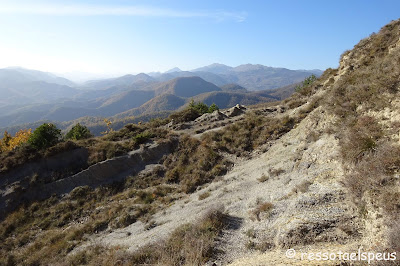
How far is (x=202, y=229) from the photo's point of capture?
1110 cm

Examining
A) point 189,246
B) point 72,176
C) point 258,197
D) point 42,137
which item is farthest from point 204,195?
point 42,137

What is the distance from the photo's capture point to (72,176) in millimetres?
25719

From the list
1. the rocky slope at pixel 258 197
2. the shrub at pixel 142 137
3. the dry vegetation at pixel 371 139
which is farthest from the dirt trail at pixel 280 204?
the shrub at pixel 142 137

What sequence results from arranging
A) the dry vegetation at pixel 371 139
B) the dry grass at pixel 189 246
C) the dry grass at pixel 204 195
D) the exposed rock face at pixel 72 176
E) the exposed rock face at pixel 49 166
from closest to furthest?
the dry vegetation at pixel 371 139, the dry grass at pixel 189 246, the dry grass at pixel 204 195, the exposed rock face at pixel 72 176, the exposed rock face at pixel 49 166

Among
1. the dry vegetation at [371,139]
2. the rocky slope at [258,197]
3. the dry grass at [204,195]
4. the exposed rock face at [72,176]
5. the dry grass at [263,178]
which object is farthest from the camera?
the exposed rock face at [72,176]

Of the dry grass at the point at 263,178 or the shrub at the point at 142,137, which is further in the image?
the shrub at the point at 142,137

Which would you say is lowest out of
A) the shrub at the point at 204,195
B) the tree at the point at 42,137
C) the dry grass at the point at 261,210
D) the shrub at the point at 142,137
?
the shrub at the point at 204,195

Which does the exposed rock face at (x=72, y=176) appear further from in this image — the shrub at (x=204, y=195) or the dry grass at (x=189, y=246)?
the dry grass at (x=189, y=246)

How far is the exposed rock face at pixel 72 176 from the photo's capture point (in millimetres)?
24125

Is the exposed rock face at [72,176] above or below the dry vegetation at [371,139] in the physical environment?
below

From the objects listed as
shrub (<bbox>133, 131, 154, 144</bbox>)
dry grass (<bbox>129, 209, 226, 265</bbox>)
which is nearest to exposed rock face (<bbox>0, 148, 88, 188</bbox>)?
shrub (<bbox>133, 131, 154, 144</bbox>)

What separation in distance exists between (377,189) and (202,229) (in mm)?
7752

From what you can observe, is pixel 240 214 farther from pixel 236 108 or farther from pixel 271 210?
pixel 236 108

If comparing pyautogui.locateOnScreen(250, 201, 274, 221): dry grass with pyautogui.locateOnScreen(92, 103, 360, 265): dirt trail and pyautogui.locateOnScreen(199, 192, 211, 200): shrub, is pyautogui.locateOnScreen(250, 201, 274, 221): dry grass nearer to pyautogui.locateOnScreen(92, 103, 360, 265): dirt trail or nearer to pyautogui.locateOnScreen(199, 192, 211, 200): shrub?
pyautogui.locateOnScreen(92, 103, 360, 265): dirt trail
